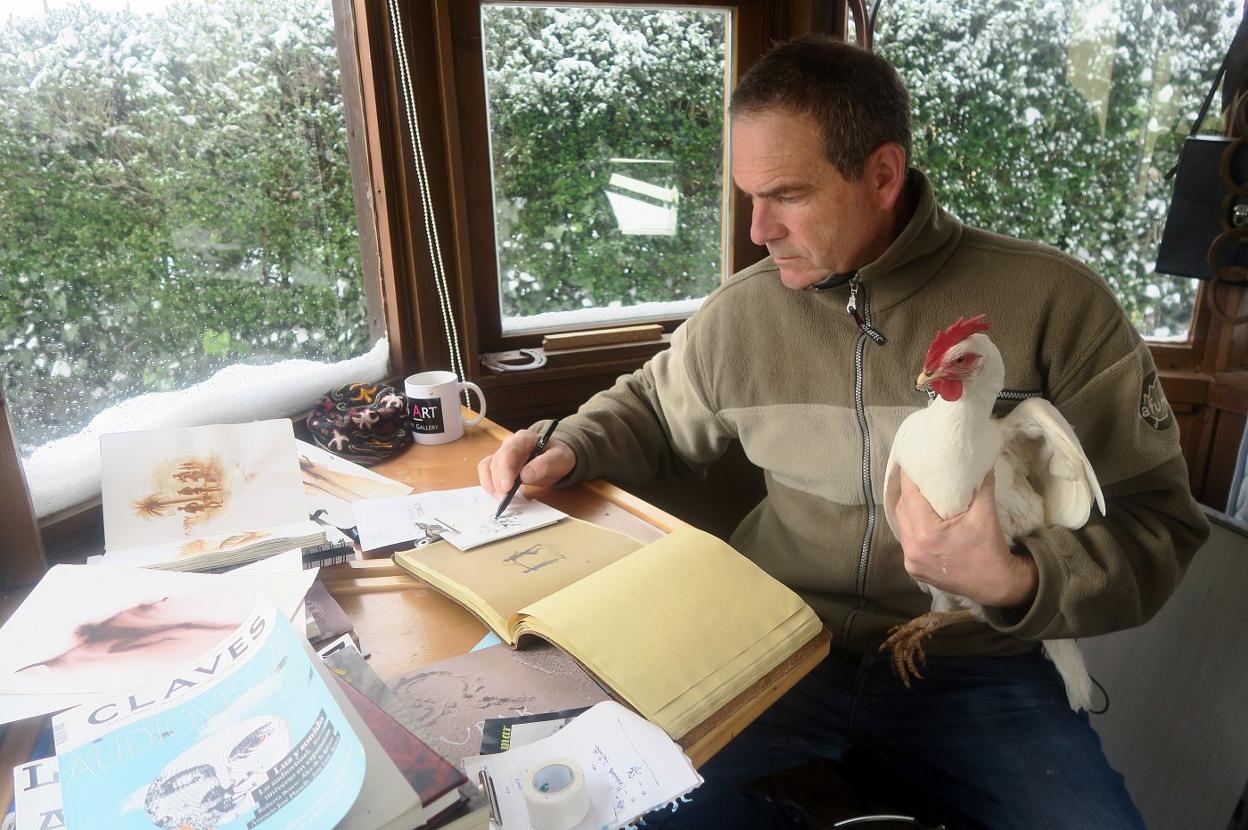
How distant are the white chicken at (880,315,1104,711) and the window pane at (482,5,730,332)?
1035mm

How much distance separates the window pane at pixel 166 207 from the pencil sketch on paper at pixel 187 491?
20 centimetres

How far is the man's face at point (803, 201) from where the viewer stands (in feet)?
3.64

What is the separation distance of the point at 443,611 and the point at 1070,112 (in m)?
1.81

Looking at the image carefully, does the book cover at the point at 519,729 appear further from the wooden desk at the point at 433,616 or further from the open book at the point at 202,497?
the open book at the point at 202,497

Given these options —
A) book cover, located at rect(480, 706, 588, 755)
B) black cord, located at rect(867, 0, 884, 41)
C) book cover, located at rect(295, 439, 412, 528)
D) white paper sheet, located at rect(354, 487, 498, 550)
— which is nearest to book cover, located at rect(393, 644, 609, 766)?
book cover, located at rect(480, 706, 588, 755)

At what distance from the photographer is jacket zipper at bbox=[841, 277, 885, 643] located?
117 centimetres

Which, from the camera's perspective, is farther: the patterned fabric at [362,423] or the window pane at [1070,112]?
the window pane at [1070,112]

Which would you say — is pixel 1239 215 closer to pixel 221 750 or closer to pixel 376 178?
pixel 376 178

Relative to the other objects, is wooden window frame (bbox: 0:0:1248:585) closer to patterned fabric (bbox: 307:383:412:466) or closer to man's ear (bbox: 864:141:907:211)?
patterned fabric (bbox: 307:383:412:466)

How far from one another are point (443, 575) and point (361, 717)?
324 millimetres

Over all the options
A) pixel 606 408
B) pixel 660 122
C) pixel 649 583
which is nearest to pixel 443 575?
pixel 649 583

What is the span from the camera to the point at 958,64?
185 cm

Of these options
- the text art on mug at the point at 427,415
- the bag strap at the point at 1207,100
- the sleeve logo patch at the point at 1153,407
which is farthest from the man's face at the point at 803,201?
the bag strap at the point at 1207,100

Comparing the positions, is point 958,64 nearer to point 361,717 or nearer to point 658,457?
point 658,457
